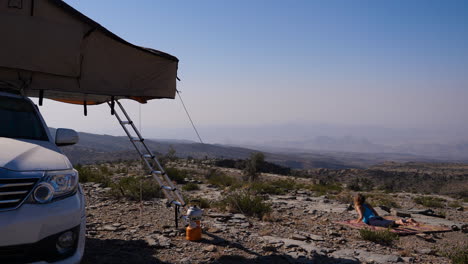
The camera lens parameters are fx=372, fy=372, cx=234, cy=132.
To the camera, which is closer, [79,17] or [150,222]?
[79,17]

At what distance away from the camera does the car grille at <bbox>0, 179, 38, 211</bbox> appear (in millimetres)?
3045

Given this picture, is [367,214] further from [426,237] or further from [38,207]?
[38,207]

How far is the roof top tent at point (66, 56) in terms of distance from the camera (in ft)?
16.2

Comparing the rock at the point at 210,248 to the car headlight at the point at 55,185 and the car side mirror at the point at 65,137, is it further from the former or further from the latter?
the car headlight at the point at 55,185

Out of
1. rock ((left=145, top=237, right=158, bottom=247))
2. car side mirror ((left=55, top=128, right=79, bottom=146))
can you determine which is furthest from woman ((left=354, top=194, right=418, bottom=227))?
car side mirror ((left=55, top=128, right=79, bottom=146))

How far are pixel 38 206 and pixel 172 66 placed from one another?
13.4 feet

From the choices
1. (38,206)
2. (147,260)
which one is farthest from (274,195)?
(38,206)

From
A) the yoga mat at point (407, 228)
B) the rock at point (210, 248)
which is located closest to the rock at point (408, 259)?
the yoga mat at point (407, 228)

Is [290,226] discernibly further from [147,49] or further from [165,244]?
[147,49]

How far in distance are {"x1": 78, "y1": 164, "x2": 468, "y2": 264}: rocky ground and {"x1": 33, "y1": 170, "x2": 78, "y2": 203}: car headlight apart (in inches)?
70.0

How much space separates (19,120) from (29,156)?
137 cm

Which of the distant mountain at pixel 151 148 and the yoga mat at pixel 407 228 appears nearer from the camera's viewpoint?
the yoga mat at pixel 407 228

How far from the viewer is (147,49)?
6438 mm

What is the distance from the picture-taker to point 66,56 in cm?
534
